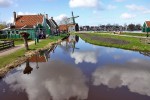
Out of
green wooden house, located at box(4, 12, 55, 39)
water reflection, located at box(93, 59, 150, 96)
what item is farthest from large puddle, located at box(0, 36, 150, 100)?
green wooden house, located at box(4, 12, 55, 39)

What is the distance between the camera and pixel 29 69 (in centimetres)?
2119

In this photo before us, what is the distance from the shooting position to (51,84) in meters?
15.7

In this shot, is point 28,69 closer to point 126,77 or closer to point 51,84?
point 51,84

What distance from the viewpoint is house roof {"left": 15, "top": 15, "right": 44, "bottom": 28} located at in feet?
230

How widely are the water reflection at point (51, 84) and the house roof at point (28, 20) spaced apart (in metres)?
51.1

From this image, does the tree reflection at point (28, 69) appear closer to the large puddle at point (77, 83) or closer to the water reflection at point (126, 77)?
the large puddle at point (77, 83)

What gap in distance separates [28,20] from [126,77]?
58153mm

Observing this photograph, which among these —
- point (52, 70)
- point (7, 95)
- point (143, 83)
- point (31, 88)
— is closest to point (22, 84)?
point (31, 88)

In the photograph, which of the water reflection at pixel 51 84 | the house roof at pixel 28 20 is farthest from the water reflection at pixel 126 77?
the house roof at pixel 28 20

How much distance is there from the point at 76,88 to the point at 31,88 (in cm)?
259

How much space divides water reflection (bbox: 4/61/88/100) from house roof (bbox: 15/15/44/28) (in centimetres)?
5112

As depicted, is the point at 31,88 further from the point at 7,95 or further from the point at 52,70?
the point at 52,70

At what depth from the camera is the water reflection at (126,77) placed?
15.2 m

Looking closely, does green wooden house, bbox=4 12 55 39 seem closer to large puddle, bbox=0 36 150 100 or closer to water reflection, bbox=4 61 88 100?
large puddle, bbox=0 36 150 100
